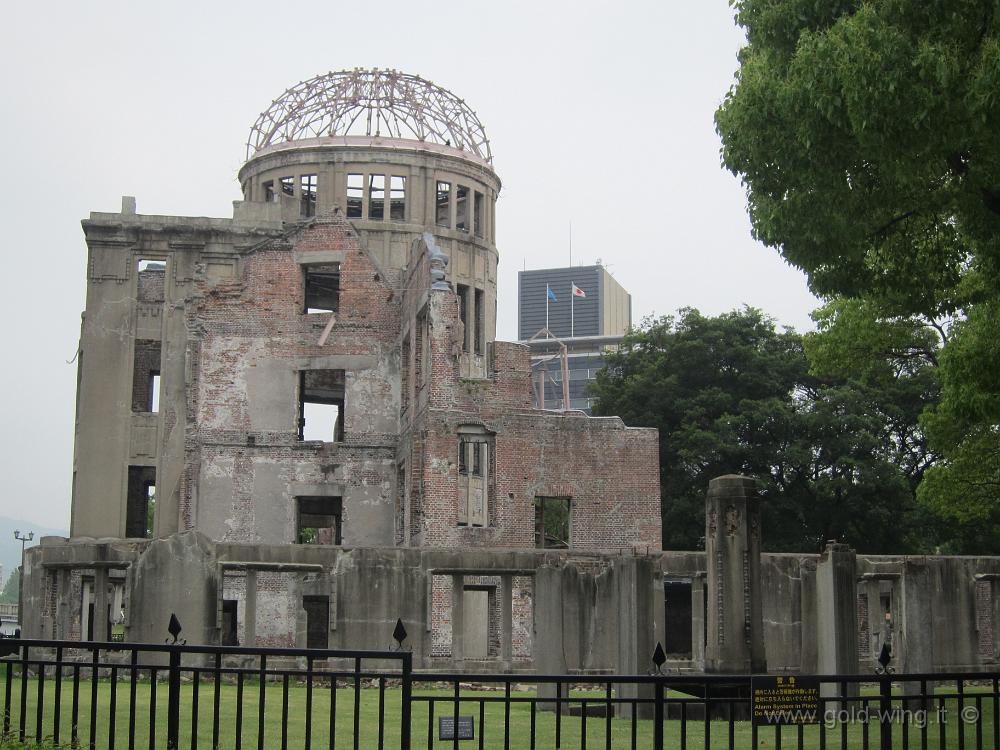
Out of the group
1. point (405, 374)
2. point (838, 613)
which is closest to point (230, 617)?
point (405, 374)

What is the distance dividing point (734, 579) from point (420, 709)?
13.6ft

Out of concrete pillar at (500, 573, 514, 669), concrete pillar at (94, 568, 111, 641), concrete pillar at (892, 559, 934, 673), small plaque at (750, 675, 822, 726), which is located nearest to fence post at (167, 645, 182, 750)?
small plaque at (750, 675, 822, 726)

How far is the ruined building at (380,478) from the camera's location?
68.3ft

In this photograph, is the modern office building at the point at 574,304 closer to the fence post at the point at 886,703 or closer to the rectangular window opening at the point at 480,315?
the rectangular window opening at the point at 480,315

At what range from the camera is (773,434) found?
40844 millimetres

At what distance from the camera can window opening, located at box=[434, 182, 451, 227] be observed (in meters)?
43.0

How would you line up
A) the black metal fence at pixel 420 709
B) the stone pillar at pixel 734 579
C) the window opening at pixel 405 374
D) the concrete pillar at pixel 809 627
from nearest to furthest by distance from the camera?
1. the black metal fence at pixel 420 709
2. the stone pillar at pixel 734 579
3. the concrete pillar at pixel 809 627
4. the window opening at pixel 405 374

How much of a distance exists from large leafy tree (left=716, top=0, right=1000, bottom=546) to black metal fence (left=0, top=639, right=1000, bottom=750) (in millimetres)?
4527

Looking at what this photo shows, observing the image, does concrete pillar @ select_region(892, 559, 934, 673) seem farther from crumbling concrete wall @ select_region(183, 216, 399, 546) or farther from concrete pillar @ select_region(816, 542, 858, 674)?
crumbling concrete wall @ select_region(183, 216, 399, 546)

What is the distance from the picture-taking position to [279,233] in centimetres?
3419

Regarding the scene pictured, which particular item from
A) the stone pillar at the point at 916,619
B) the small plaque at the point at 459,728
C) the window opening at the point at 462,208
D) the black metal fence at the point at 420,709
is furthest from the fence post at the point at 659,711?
the window opening at the point at 462,208

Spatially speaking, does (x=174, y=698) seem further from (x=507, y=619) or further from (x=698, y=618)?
(x=698, y=618)

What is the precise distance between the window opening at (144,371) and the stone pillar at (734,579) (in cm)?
2292

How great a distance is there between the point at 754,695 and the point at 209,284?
25923mm
